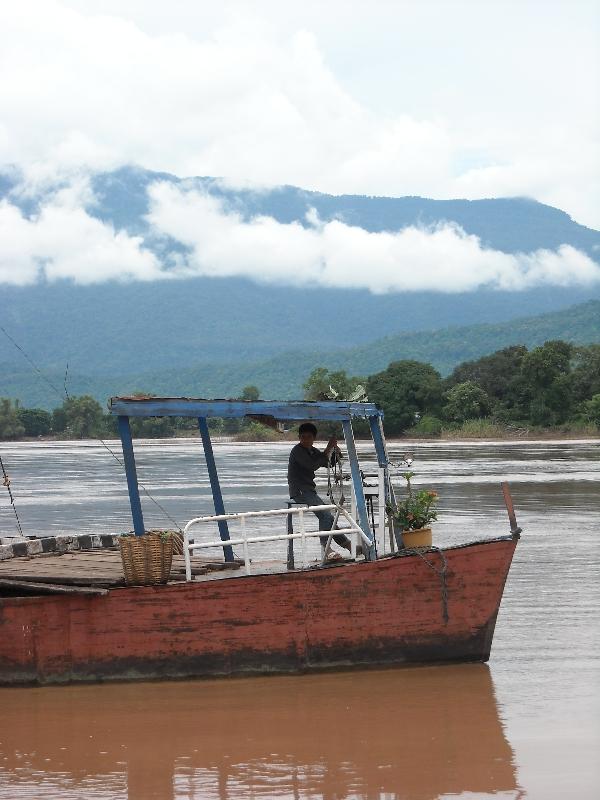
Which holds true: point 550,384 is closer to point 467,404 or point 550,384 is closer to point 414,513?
point 467,404

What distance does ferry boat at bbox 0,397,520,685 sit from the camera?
1055 centimetres

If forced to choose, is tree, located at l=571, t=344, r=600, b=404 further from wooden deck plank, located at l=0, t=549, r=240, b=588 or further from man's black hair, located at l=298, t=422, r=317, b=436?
man's black hair, located at l=298, t=422, r=317, b=436

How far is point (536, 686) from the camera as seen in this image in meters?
10.6

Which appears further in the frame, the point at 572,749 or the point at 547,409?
the point at 547,409

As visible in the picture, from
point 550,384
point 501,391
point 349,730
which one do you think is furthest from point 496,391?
Result: point 349,730

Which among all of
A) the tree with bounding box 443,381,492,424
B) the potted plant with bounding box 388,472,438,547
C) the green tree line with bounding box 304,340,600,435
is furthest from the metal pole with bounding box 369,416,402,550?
the tree with bounding box 443,381,492,424

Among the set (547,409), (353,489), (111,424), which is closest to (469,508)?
(353,489)

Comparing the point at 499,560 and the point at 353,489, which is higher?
the point at 353,489

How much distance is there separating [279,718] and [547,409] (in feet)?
210

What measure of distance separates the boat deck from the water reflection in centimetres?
91

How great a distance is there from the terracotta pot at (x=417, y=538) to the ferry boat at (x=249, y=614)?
1.25 feet

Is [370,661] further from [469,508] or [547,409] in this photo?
[547,409]

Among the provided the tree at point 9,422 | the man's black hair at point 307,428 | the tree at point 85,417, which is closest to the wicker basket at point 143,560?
the man's black hair at point 307,428

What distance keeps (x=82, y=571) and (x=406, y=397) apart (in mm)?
67781
